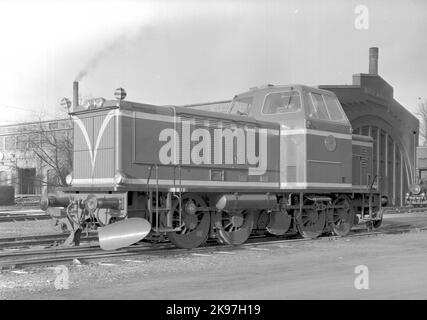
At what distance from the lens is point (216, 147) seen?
12469 mm

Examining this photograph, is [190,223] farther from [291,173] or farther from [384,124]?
[384,124]

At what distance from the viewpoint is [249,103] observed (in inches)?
575

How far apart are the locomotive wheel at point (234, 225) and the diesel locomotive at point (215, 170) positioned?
22 mm

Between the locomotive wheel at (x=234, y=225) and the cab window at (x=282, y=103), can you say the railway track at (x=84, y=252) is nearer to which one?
the locomotive wheel at (x=234, y=225)

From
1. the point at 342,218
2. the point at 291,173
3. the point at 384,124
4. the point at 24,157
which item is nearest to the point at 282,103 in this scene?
the point at 291,173

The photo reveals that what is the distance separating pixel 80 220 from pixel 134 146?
175 centimetres

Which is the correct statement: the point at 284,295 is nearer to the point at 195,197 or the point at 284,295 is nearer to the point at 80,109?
the point at 195,197

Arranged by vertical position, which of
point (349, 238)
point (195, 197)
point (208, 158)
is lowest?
point (349, 238)

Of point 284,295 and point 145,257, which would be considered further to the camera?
point 145,257

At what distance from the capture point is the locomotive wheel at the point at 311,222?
46.6ft

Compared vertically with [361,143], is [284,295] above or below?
below

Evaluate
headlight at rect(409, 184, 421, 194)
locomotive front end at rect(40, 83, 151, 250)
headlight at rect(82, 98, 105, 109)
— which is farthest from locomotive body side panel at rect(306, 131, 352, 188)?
headlight at rect(409, 184, 421, 194)

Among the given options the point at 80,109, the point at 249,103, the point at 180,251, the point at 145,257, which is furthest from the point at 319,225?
the point at 80,109

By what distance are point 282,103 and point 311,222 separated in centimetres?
307
